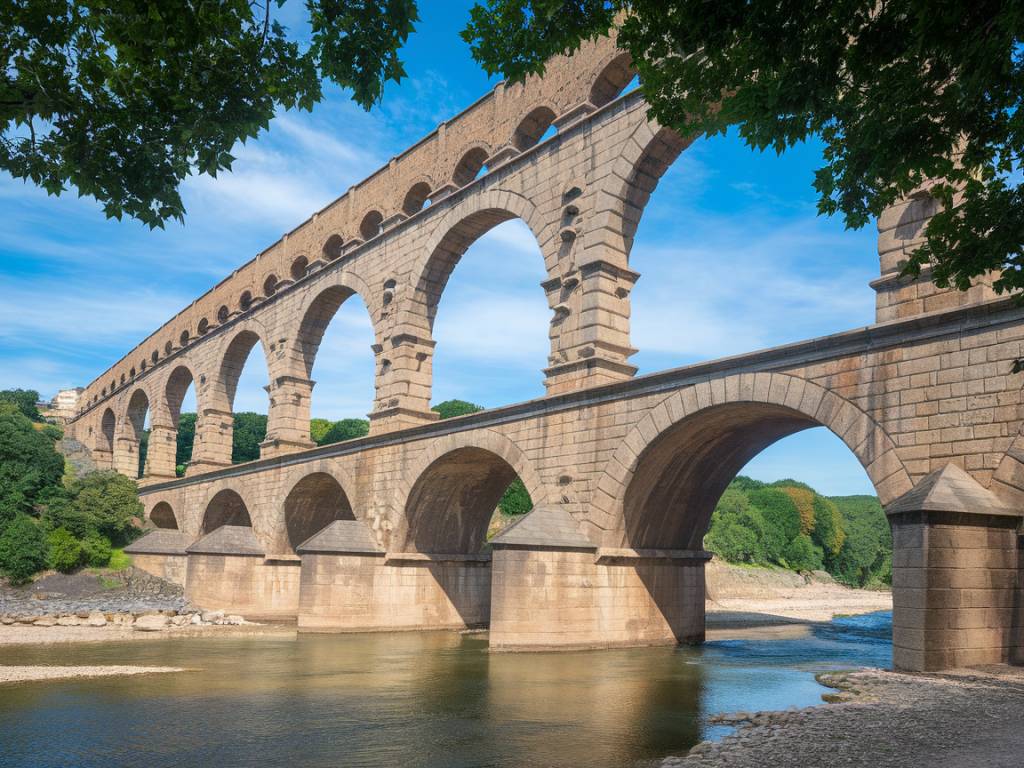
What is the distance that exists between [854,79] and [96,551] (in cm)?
3847

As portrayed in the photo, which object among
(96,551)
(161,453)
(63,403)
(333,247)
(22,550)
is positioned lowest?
(96,551)

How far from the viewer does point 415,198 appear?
2897 centimetres

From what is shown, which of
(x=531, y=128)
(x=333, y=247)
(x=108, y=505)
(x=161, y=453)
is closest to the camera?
(x=531, y=128)

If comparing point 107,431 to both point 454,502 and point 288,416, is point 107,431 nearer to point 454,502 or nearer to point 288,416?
point 288,416

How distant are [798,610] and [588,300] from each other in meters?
32.3

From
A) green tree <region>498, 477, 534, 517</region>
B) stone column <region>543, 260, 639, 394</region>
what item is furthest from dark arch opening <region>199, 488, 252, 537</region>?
stone column <region>543, 260, 639, 394</region>

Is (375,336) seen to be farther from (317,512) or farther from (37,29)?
(37,29)

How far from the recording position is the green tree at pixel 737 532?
58000 mm

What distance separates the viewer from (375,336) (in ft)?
90.7

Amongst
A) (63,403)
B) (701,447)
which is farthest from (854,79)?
(63,403)

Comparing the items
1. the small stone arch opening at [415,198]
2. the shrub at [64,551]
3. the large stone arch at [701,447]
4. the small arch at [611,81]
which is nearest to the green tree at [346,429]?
the shrub at [64,551]

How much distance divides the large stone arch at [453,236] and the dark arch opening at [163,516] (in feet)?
76.1

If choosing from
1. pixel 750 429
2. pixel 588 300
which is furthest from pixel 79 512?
pixel 750 429

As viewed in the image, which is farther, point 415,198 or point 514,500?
point 514,500
